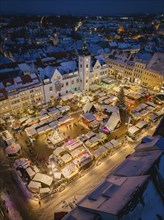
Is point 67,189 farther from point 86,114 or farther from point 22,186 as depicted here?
point 86,114

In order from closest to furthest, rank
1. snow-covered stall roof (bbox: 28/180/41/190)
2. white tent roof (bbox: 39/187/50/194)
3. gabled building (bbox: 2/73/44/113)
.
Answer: white tent roof (bbox: 39/187/50/194), snow-covered stall roof (bbox: 28/180/41/190), gabled building (bbox: 2/73/44/113)

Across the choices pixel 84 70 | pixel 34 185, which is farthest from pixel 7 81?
pixel 34 185

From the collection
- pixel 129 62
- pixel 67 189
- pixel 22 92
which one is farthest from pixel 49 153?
pixel 129 62

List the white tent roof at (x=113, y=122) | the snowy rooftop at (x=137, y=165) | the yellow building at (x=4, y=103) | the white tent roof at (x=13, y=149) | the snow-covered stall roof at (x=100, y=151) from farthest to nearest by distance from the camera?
the yellow building at (x=4, y=103), the white tent roof at (x=113, y=122), the white tent roof at (x=13, y=149), the snow-covered stall roof at (x=100, y=151), the snowy rooftop at (x=137, y=165)

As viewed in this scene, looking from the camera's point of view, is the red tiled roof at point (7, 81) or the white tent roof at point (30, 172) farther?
the red tiled roof at point (7, 81)

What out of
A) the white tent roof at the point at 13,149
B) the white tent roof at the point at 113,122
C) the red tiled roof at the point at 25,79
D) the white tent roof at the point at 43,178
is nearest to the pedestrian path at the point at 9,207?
the white tent roof at the point at 43,178

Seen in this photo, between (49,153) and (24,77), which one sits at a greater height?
(24,77)

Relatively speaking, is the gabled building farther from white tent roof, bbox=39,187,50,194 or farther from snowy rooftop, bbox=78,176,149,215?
snowy rooftop, bbox=78,176,149,215

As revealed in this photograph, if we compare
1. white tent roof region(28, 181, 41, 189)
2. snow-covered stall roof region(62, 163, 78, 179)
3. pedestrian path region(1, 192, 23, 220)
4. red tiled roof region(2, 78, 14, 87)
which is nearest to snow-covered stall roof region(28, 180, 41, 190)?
white tent roof region(28, 181, 41, 189)

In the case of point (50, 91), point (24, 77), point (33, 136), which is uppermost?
Answer: point (24, 77)

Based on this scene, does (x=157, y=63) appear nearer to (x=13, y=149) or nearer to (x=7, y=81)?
(x=7, y=81)

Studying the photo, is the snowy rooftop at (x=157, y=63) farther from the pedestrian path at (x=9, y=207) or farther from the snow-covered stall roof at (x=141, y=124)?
the pedestrian path at (x=9, y=207)
